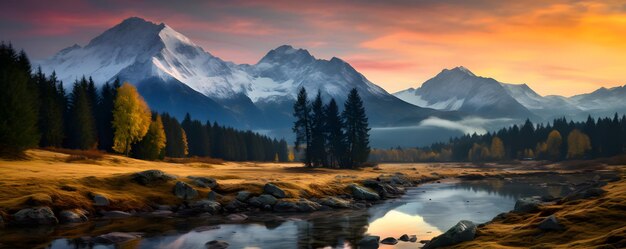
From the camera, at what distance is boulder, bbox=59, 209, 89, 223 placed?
119 ft

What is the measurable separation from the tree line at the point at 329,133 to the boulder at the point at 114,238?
2795 inches

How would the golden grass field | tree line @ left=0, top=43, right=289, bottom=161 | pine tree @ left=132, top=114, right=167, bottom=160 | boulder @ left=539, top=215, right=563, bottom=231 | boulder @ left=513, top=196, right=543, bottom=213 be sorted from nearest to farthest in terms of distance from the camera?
1. the golden grass field
2. boulder @ left=539, top=215, right=563, bottom=231
3. boulder @ left=513, top=196, right=543, bottom=213
4. tree line @ left=0, top=43, right=289, bottom=161
5. pine tree @ left=132, top=114, right=167, bottom=160

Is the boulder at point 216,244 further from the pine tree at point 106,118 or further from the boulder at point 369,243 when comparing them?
the pine tree at point 106,118

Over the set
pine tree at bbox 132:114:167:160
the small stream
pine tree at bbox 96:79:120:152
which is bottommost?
the small stream

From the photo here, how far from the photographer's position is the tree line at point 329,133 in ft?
349

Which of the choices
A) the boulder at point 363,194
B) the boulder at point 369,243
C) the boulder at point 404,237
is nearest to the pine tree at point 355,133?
the boulder at point 363,194

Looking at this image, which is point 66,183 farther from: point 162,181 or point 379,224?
point 379,224

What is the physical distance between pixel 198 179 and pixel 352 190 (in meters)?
19.2

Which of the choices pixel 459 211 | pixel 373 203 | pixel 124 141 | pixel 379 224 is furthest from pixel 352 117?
pixel 379 224

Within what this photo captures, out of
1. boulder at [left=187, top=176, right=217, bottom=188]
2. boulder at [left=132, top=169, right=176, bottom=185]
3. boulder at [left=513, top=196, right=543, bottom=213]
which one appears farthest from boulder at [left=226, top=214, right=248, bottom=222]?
boulder at [left=513, top=196, right=543, bottom=213]

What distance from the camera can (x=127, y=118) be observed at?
95.1 m

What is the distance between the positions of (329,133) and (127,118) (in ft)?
148

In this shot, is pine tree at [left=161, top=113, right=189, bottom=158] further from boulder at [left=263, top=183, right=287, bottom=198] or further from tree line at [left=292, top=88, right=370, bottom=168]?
boulder at [left=263, top=183, right=287, bottom=198]

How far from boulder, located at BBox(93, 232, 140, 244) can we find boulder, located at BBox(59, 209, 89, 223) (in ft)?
26.1
